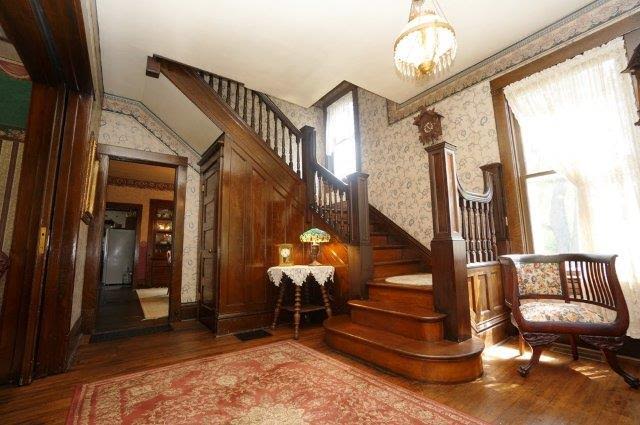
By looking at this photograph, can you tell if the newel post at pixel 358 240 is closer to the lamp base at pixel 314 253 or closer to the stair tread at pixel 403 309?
the stair tread at pixel 403 309

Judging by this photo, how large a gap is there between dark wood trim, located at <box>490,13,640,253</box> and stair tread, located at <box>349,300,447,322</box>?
4.66 ft

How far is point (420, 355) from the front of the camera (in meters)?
1.99

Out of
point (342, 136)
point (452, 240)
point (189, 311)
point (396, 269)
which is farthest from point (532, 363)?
point (342, 136)

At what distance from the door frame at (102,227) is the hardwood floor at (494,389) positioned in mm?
867

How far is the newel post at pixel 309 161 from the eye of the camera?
409 centimetres

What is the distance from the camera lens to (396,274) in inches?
145

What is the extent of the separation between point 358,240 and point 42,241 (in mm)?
2789

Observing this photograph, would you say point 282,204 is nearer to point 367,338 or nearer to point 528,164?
point 367,338

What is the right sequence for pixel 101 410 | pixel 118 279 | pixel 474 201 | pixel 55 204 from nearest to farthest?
pixel 101 410 < pixel 55 204 < pixel 474 201 < pixel 118 279

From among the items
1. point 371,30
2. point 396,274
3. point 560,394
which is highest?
point 371,30

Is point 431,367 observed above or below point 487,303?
below

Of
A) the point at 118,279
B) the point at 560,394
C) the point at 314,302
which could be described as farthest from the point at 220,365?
the point at 118,279

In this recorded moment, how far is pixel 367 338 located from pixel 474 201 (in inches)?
65.1

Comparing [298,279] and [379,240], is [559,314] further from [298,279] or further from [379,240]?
[379,240]
